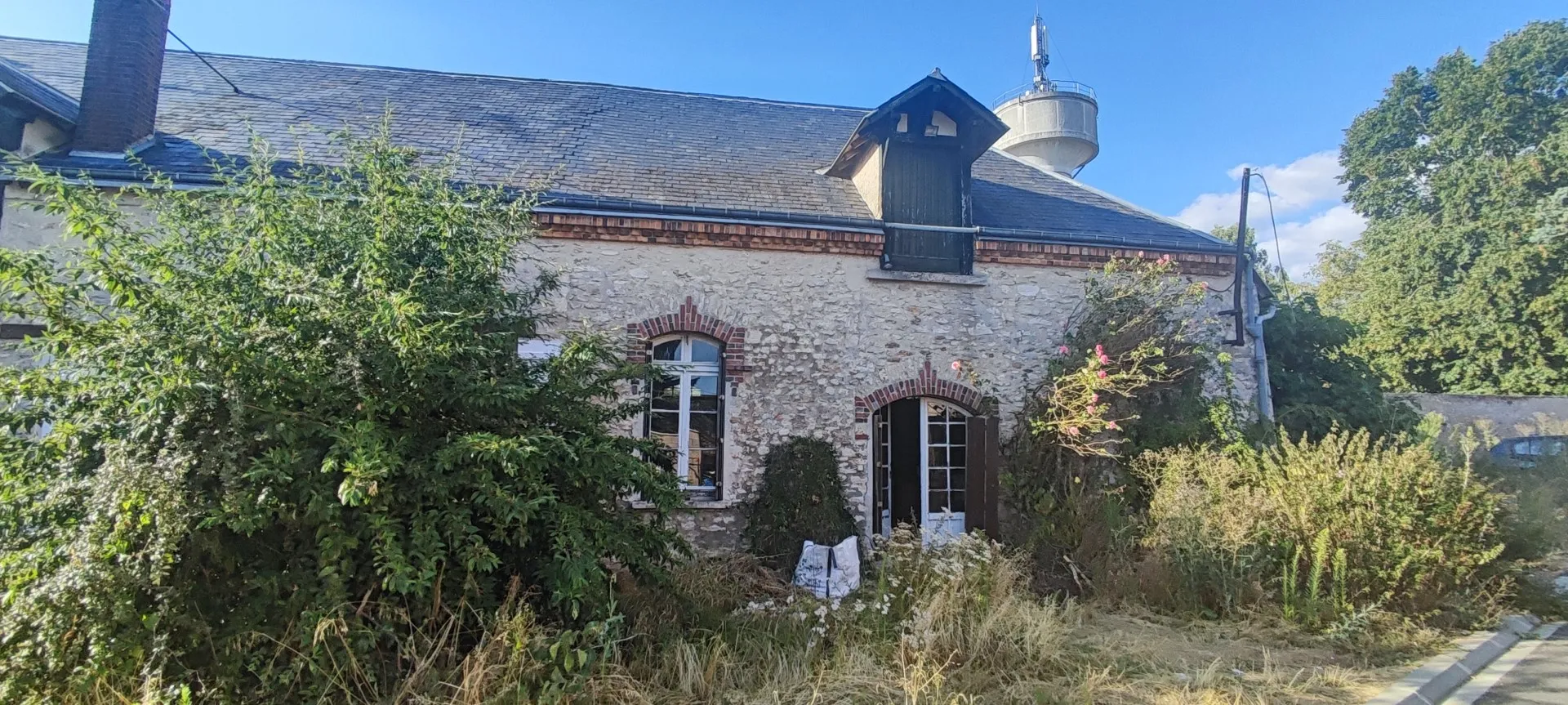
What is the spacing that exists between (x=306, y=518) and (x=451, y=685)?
99 cm

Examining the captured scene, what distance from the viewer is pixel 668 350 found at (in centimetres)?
809

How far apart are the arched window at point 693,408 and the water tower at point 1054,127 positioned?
12068 mm

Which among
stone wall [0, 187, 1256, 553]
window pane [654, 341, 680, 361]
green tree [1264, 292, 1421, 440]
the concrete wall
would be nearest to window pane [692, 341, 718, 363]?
window pane [654, 341, 680, 361]

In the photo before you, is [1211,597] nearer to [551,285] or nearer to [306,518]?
[551,285]

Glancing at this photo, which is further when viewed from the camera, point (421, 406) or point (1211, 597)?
point (1211, 597)

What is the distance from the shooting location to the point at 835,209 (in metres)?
8.65

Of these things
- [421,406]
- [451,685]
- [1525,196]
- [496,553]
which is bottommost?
[451,685]

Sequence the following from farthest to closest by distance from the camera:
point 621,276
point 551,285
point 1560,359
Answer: point 1560,359
point 621,276
point 551,285

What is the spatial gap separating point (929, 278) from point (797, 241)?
5.05 feet

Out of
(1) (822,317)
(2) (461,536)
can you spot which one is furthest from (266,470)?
(1) (822,317)

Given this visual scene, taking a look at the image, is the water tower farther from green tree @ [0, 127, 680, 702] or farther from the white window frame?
green tree @ [0, 127, 680, 702]

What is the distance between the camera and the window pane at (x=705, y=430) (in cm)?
788

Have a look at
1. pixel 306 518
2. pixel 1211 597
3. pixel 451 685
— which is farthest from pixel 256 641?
pixel 1211 597

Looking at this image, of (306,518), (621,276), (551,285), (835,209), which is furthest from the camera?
(835,209)
